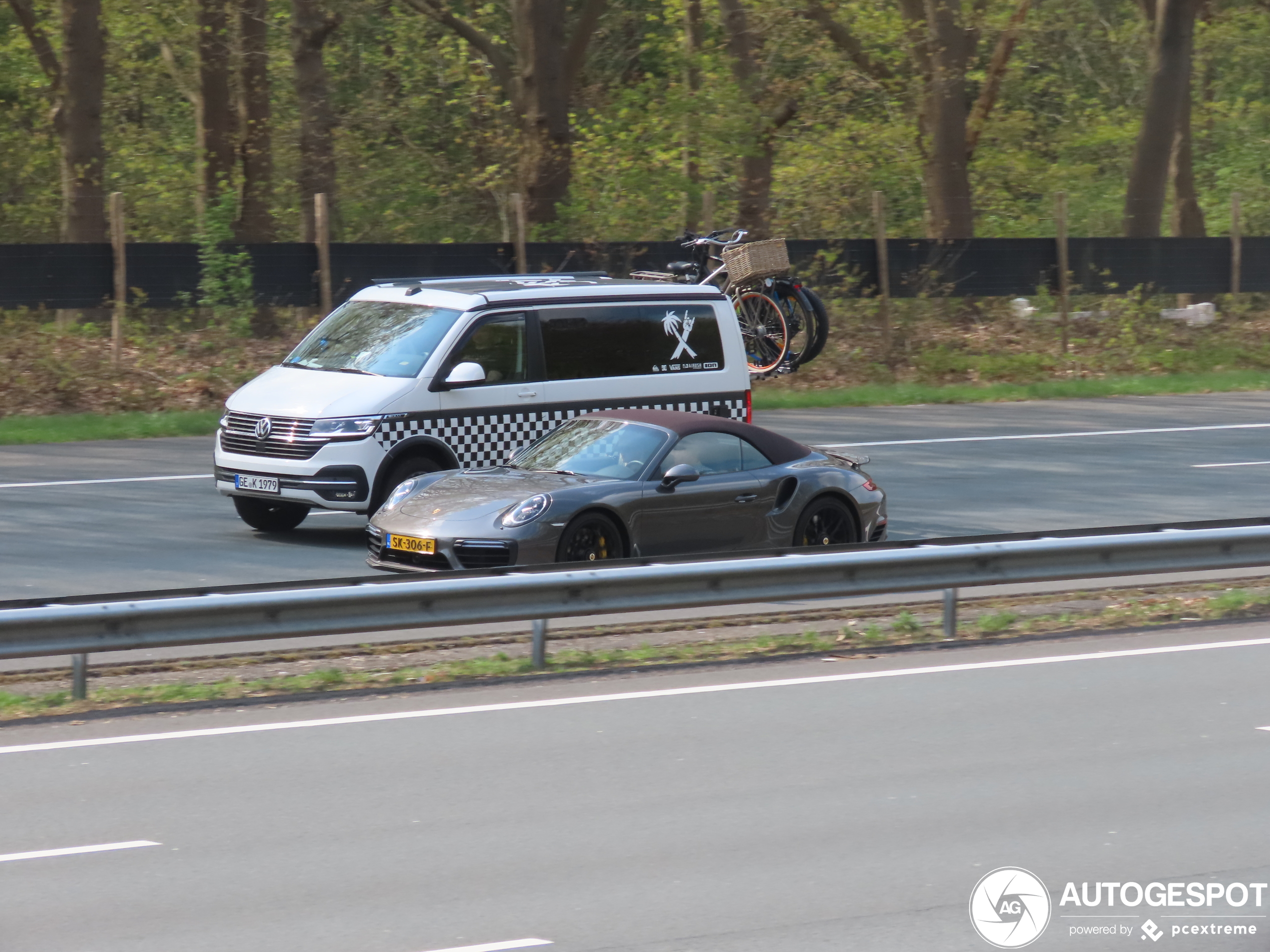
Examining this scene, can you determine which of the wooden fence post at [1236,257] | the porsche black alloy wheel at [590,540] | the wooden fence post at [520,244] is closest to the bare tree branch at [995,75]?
the wooden fence post at [1236,257]

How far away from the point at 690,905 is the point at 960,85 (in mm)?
27717

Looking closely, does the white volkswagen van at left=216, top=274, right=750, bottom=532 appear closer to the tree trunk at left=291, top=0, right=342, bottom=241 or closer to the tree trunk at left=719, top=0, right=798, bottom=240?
the tree trunk at left=291, top=0, right=342, bottom=241

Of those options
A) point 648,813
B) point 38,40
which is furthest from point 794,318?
point 38,40

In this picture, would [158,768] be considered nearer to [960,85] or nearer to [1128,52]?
[960,85]

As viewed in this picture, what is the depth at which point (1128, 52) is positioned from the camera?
43.3 meters

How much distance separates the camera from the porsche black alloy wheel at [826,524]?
12.2m

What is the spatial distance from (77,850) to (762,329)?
49.8 ft

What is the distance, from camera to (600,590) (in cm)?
938

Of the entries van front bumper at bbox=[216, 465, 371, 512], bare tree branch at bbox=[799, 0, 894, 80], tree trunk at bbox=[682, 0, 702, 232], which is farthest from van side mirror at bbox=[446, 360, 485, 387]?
bare tree branch at bbox=[799, 0, 894, 80]

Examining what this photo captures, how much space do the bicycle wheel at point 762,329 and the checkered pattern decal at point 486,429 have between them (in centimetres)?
619

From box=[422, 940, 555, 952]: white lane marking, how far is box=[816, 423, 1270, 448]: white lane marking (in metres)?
13.7

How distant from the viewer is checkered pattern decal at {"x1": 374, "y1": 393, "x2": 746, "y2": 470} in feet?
44.0

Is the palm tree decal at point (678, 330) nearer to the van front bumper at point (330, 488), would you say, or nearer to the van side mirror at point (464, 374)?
the van side mirror at point (464, 374)

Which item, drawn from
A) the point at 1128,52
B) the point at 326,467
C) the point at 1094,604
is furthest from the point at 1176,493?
the point at 1128,52
